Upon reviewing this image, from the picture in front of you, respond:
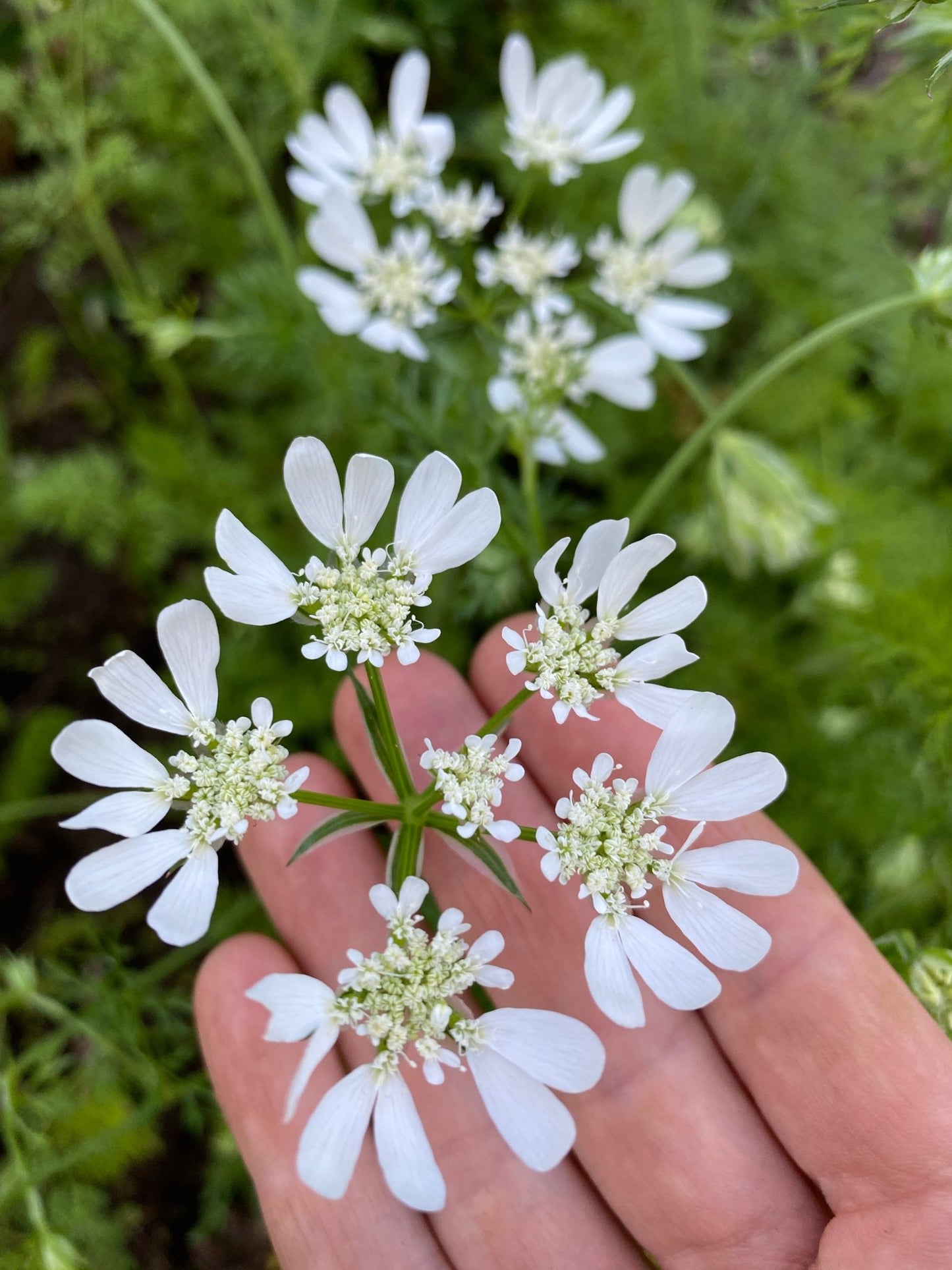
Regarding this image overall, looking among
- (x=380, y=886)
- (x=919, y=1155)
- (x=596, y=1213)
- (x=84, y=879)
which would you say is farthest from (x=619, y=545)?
(x=596, y=1213)

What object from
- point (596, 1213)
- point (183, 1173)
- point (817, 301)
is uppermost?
point (817, 301)

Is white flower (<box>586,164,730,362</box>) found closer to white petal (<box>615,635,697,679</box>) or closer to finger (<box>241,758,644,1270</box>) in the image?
white petal (<box>615,635,697,679</box>)

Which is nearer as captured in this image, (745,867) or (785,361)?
(745,867)

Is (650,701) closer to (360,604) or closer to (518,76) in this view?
(360,604)

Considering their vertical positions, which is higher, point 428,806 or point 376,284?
point 376,284

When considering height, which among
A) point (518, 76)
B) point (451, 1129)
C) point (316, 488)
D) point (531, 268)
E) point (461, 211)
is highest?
point (518, 76)

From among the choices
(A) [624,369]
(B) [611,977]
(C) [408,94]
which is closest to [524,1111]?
(B) [611,977]

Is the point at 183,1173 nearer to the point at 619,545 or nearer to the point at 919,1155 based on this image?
the point at 919,1155
